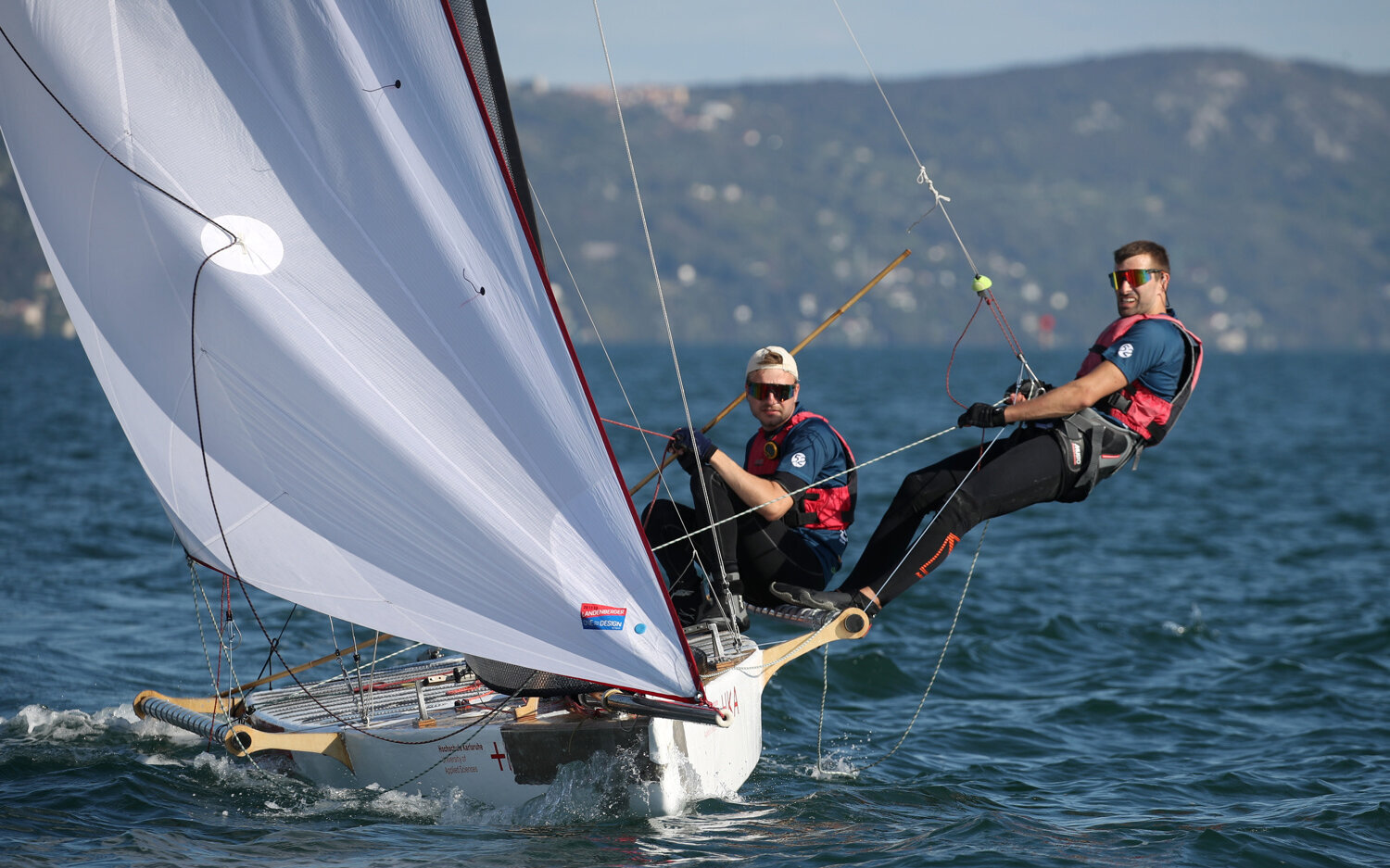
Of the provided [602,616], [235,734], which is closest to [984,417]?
[602,616]

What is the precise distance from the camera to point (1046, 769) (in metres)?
7.16

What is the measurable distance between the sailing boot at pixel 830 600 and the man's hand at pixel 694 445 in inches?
30.6

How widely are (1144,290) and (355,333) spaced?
3.41 meters

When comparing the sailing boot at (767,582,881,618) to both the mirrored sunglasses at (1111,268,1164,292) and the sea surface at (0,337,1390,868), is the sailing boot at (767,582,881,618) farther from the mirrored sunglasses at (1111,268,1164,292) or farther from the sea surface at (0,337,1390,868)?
the mirrored sunglasses at (1111,268,1164,292)

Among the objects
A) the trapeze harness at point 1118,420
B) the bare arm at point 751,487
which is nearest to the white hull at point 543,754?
the bare arm at point 751,487

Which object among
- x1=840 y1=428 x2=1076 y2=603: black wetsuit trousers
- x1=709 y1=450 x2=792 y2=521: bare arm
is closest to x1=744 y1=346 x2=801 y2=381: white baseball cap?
x1=709 y1=450 x2=792 y2=521: bare arm

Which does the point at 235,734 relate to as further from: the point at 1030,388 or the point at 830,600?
the point at 1030,388

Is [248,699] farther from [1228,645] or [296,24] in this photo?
[1228,645]

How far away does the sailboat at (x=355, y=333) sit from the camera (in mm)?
4859

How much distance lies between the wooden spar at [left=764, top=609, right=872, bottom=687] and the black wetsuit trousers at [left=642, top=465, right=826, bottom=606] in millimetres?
261

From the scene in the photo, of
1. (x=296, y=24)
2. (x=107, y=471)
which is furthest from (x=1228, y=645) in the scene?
(x=107, y=471)

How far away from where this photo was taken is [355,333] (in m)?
5.03

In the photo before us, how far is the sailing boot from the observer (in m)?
5.97

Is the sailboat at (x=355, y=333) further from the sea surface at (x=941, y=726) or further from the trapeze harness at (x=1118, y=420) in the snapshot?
the trapeze harness at (x=1118, y=420)
